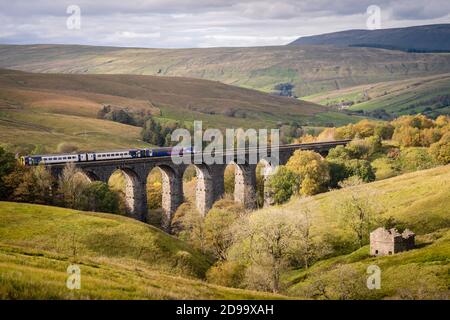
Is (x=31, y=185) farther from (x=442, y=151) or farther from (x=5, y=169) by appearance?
(x=442, y=151)

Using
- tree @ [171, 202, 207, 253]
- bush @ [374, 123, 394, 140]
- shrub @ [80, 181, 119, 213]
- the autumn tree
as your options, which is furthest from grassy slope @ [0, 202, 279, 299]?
bush @ [374, 123, 394, 140]

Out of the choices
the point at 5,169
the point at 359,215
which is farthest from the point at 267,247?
the point at 5,169

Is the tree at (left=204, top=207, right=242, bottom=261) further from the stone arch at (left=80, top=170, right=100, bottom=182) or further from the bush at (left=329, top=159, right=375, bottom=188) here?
the bush at (left=329, top=159, right=375, bottom=188)

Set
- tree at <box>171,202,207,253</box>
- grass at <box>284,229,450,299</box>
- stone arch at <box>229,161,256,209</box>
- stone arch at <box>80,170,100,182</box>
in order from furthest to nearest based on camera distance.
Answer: stone arch at <box>229,161,256,209</box>, stone arch at <box>80,170,100,182</box>, tree at <box>171,202,207,253</box>, grass at <box>284,229,450,299</box>

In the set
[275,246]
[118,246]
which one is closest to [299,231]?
[275,246]

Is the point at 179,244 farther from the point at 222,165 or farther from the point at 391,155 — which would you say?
the point at 391,155
